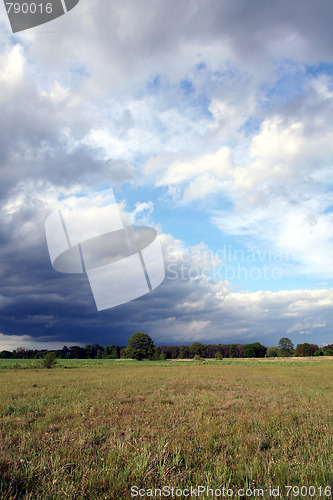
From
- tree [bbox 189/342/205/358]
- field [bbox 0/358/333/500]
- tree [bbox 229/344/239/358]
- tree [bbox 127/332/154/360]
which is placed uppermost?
field [bbox 0/358/333/500]

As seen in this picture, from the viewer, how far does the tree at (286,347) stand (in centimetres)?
15157

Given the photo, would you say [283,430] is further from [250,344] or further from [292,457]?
[250,344]

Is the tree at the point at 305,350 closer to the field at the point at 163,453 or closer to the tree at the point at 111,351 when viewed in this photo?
the tree at the point at 111,351

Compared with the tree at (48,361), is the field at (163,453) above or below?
above

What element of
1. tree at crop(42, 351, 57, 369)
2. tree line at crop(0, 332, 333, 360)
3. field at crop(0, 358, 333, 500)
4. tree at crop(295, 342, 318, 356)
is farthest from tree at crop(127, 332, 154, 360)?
field at crop(0, 358, 333, 500)

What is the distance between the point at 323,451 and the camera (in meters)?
5.55

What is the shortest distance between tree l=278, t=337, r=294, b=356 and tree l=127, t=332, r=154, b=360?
272ft

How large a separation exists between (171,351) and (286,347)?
218ft

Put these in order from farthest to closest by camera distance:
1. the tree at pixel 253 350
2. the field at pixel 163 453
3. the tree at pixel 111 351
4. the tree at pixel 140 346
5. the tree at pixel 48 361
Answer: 1. the tree at pixel 253 350
2. the tree at pixel 111 351
3. the tree at pixel 140 346
4. the tree at pixel 48 361
5. the field at pixel 163 453

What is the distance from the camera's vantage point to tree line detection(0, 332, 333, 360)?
108 m

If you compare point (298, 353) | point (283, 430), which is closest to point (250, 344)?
point (298, 353)

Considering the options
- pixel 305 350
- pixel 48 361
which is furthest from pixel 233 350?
pixel 48 361

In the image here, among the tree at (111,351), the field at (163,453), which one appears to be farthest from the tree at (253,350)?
the field at (163,453)

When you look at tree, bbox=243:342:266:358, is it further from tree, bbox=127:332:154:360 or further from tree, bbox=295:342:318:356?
tree, bbox=127:332:154:360
